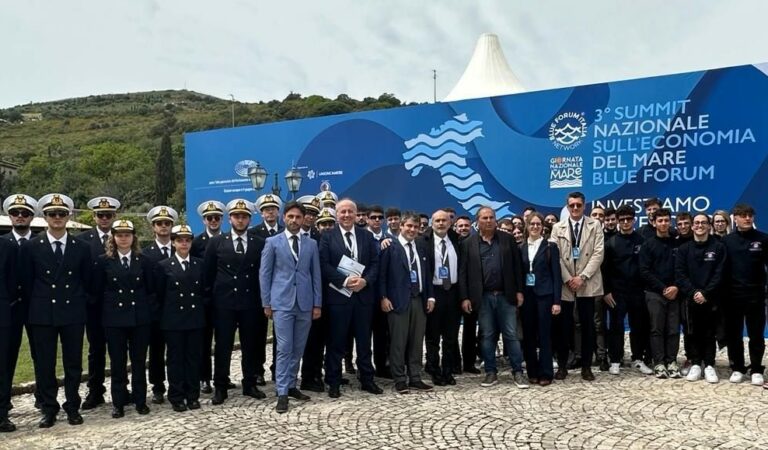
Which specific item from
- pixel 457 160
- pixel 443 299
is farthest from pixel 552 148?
pixel 443 299

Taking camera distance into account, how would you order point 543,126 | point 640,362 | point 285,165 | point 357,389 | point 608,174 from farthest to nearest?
point 285,165, point 543,126, point 608,174, point 640,362, point 357,389

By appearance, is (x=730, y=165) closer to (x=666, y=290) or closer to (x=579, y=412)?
(x=666, y=290)

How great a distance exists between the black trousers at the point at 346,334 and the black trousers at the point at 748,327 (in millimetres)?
3629

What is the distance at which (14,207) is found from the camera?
5.04m

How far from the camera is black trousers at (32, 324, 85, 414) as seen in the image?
4801mm

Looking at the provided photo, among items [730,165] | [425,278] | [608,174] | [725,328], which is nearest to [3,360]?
[425,278]

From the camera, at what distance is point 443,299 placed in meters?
6.19

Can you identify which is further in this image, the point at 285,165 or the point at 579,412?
the point at 285,165

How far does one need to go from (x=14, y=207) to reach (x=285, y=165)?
8.98 metres

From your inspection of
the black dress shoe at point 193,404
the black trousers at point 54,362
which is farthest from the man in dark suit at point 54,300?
the black dress shoe at point 193,404

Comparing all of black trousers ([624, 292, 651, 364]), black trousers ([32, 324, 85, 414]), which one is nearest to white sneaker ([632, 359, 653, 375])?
black trousers ([624, 292, 651, 364])

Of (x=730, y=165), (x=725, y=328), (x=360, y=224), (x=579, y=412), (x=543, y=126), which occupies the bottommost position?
(x=579, y=412)

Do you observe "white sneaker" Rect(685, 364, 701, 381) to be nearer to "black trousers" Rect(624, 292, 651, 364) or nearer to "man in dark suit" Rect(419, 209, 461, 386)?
"black trousers" Rect(624, 292, 651, 364)

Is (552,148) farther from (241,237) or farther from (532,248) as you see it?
(241,237)
